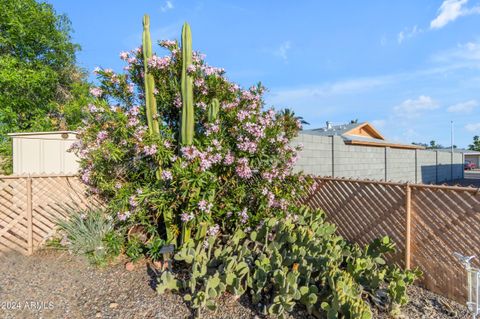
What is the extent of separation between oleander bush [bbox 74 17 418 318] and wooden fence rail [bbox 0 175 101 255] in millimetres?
562

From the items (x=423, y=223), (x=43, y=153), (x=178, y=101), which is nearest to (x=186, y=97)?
(x=178, y=101)

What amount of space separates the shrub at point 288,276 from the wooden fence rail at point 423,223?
45 cm

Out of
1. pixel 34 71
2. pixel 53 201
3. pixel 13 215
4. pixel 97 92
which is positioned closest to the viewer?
pixel 97 92

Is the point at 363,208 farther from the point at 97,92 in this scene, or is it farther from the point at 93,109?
the point at 97,92

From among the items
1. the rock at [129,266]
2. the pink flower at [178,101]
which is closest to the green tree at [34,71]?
the pink flower at [178,101]

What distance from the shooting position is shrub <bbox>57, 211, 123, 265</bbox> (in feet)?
13.3

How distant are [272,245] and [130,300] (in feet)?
5.34

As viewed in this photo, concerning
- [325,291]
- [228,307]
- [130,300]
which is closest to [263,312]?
[228,307]

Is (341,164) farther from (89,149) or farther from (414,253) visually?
(89,149)

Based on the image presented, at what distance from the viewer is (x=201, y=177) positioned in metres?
3.59

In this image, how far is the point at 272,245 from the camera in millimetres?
3451

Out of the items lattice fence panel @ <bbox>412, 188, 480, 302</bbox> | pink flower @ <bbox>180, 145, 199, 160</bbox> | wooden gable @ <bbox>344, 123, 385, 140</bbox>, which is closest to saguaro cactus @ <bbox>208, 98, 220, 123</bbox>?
pink flower @ <bbox>180, 145, 199, 160</bbox>

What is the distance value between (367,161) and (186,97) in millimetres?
7868

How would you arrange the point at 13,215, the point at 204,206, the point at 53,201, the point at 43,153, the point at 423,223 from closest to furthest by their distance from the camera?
1. the point at 204,206
2. the point at 423,223
3. the point at 13,215
4. the point at 53,201
5. the point at 43,153
